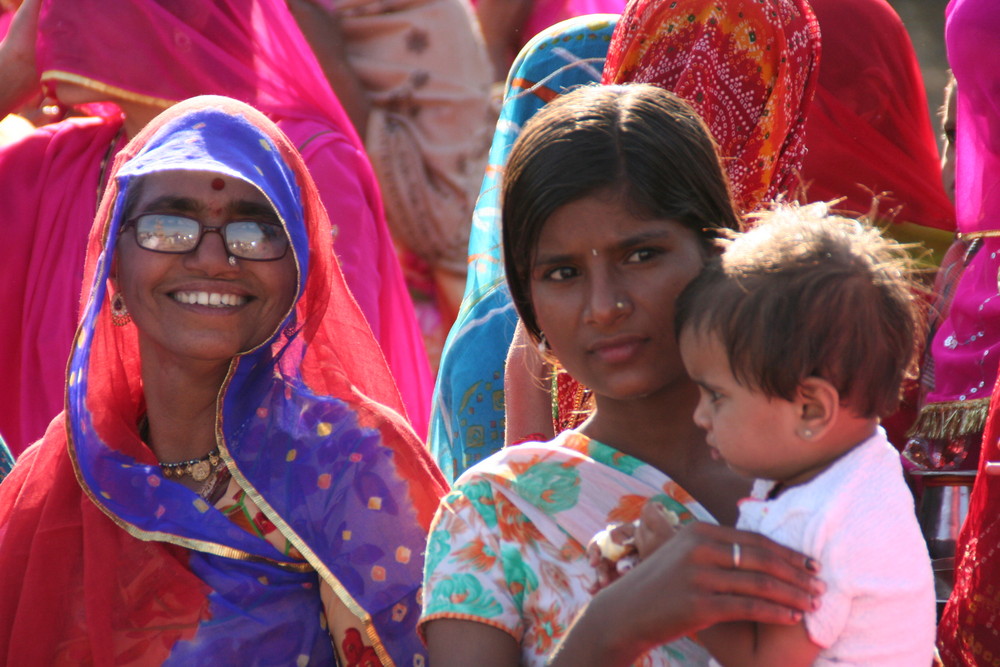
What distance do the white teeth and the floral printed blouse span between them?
85 centimetres

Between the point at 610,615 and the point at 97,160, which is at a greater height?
the point at 97,160

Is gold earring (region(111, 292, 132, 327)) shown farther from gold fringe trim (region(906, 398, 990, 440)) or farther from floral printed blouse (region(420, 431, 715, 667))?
gold fringe trim (region(906, 398, 990, 440))

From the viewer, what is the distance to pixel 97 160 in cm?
433

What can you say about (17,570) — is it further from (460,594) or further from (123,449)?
(460,594)

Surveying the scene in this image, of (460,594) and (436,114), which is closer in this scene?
(460,594)

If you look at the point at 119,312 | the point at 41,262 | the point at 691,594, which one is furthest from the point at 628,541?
the point at 41,262

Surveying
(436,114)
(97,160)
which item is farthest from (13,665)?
(436,114)

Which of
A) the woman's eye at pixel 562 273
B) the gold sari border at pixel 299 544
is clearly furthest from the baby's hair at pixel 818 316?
the gold sari border at pixel 299 544

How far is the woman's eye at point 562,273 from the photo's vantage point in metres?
2.00

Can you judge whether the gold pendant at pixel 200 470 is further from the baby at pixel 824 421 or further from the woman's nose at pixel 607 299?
the baby at pixel 824 421

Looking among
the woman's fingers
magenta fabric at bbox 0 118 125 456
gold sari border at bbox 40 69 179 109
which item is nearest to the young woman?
the woman's fingers

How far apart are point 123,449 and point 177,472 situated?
0.39ft

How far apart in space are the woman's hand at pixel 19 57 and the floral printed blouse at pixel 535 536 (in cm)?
326

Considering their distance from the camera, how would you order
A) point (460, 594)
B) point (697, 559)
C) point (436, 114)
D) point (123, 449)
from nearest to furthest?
point (697, 559)
point (460, 594)
point (123, 449)
point (436, 114)
